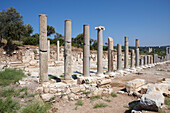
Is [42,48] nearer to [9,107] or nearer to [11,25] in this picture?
[9,107]

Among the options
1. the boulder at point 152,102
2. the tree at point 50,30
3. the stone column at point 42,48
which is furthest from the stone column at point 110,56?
the tree at point 50,30

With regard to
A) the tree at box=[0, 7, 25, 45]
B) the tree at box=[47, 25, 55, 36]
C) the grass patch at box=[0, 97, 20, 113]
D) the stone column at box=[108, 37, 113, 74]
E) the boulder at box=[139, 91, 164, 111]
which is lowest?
the grass patch at box=[0, 97, 20, 113]

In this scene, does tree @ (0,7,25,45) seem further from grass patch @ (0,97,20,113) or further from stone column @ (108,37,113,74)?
grass patch @ (0,97,20,113)

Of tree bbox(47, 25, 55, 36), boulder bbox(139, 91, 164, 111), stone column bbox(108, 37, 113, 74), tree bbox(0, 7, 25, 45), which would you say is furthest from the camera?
tree bbox(47, 25, 55, 36)

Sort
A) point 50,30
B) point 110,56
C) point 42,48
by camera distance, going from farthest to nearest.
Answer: point 50,30 → point 110,56 → point 42,48

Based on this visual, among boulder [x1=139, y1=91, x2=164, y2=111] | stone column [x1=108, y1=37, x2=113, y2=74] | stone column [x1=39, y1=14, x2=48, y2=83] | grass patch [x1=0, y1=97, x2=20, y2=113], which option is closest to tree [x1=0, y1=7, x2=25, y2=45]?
stone column [x1=108, y1=37, x2=113, y2=74]

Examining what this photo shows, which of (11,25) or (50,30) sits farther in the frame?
(50,30)

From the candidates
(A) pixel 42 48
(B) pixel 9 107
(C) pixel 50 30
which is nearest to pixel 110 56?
(A) pixel 42 48

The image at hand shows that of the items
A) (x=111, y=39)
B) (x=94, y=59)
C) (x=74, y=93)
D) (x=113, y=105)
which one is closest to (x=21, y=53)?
(x=94, y=59)

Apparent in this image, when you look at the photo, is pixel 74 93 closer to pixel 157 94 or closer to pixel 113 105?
pixel 113 105

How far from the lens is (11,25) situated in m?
25.9

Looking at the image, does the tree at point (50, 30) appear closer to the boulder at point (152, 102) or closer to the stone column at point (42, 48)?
the stone column at point (42, 48)

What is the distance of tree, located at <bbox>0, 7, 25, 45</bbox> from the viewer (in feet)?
84.3

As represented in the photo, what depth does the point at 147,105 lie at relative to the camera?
14.2 ft
